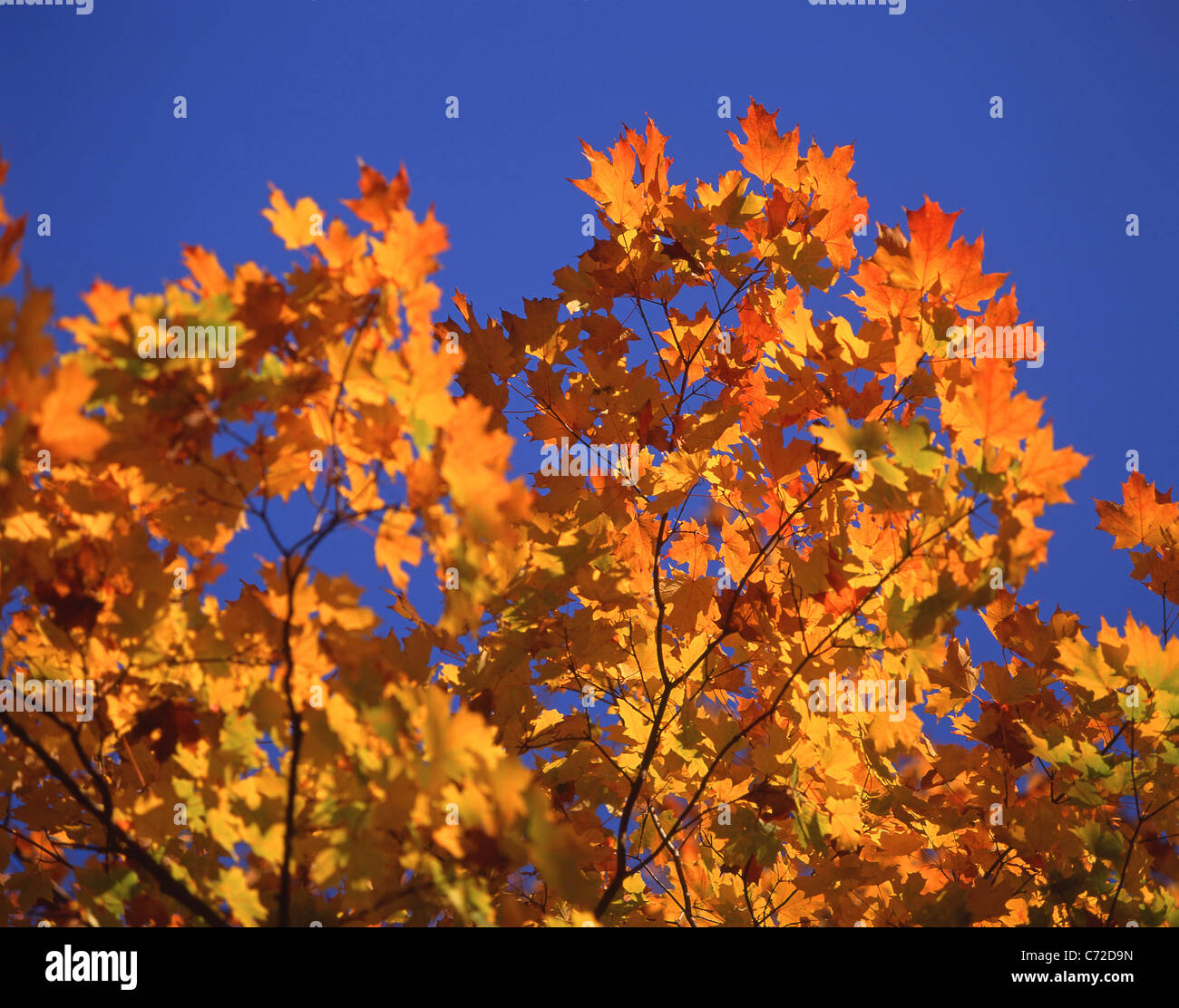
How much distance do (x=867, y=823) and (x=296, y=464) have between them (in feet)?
5.72

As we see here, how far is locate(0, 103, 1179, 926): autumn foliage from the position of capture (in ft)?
Result: 3.45

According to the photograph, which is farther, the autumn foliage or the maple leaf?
the maple leaf

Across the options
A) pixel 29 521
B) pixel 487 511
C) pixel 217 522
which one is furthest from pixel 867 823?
pixel 29 521

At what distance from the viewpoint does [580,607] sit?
1.78 meters

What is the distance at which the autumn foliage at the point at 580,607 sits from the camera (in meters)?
1.05

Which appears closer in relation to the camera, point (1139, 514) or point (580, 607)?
point (580, 607)

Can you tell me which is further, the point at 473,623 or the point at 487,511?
the point at 473,623

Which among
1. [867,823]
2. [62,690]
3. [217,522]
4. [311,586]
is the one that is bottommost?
[867,823]
